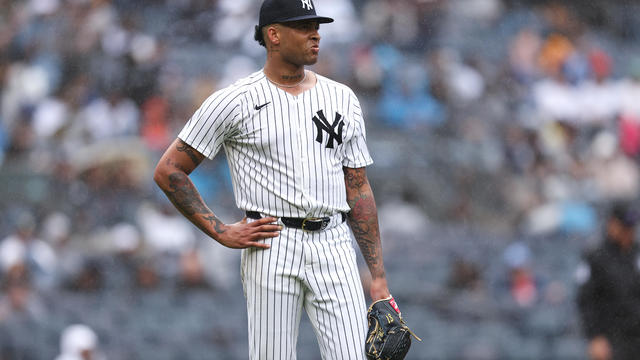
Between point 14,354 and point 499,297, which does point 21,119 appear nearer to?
point 14,354

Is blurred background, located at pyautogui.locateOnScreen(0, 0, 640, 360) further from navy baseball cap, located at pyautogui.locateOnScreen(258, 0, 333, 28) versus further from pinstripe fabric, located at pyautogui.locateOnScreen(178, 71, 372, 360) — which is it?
navy baseball cap, located at pyautogui.locateOnScreen(258, 0, 333, 28)

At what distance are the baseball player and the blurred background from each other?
4.53 m

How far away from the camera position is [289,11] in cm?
387

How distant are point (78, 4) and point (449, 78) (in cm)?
515

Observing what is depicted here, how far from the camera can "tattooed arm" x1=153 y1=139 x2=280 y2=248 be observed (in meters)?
3.94

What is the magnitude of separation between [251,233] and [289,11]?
0.92 metres

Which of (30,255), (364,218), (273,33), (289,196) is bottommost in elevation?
(30,255)

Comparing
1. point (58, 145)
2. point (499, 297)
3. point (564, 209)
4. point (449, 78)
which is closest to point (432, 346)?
point (499, 297)

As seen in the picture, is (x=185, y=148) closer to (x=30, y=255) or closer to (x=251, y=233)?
(x=251, y=233)

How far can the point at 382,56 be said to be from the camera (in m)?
11.9

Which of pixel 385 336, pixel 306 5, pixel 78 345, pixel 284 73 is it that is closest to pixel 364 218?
pixel 385 336

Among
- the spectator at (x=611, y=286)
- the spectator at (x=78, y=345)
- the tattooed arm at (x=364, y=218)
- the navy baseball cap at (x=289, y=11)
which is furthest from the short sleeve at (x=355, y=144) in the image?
the spectator at (x=78, y=345)

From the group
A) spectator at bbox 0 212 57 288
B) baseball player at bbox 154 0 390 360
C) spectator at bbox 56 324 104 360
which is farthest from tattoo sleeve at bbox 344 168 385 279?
spectator at bbox 0 212 57 288

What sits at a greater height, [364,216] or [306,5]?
[306,5]
